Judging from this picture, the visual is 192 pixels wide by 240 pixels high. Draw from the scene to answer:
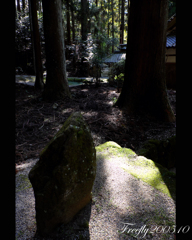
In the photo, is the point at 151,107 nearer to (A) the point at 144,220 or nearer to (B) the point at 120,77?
(A) the point at 144,220

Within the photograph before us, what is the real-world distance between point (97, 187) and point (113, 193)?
23 centimetres

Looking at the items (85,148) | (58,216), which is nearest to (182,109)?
(85,148)

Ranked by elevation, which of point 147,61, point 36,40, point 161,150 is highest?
point 36,40

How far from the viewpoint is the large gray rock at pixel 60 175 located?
162cm

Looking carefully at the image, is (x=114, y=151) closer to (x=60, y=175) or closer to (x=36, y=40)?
(x=60, y=175)

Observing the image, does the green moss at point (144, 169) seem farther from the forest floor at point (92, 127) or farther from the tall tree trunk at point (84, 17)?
the tall tree trunk at point (84, 17)

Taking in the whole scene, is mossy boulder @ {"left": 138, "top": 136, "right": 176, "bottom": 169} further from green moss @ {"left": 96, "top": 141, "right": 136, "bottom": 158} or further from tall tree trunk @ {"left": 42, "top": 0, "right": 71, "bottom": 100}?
tall tree trunk @ {"left": 42, "top": 0, "right": 71, "bottom": 100}

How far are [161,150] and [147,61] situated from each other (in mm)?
2547

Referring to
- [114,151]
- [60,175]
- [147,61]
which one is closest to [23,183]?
[60,175]

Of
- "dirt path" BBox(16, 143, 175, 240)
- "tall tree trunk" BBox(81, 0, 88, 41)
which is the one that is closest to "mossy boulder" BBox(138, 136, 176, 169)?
"dirt path" BBox(16, 143, 175, 240)

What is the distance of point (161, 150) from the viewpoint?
4062 millimetres

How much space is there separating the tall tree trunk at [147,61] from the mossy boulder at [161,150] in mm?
1189

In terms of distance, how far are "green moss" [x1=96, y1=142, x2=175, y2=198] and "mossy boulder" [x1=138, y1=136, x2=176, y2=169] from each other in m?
0.60

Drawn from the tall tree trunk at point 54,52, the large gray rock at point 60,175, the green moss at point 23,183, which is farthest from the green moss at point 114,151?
the tall tree trunk at point 54,52
